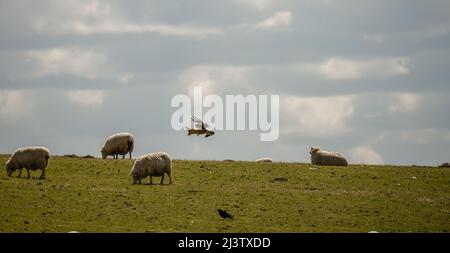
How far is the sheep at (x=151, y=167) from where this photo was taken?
172 ft

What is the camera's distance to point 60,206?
1753 inches

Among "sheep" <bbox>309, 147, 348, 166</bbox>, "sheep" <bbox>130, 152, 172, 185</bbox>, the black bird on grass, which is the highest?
"sheep" <bbox>309, 147, 348, 166</bbox>

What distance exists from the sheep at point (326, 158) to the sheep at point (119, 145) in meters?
12.2

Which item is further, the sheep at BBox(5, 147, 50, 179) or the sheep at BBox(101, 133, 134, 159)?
the sheep at BBox(101, 133, 134, 159)

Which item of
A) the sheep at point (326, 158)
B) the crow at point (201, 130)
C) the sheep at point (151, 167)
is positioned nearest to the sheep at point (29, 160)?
the sheep at point (151, 167)

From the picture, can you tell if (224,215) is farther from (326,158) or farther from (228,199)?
(326,158)

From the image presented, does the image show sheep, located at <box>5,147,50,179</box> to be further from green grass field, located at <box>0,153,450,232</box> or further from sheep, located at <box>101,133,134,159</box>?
sheep, located at <box>101,133,134,159</box>

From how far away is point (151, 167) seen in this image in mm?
52562

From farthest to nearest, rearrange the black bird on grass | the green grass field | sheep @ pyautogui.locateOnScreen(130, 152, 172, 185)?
sheep @ pyautogui.locateOnScreen(130, 152, 172, 185) < the black bird on grass < the green grass field

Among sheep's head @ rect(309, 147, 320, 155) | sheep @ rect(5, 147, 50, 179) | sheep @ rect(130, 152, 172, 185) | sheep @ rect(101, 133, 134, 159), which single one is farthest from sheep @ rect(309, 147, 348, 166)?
sheep @ rect(5, 147, 50, 179)

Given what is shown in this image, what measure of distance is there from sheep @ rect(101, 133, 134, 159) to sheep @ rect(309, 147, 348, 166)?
12240 mm

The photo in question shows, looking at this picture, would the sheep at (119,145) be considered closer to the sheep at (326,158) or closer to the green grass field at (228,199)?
the green grass field at (228,199)

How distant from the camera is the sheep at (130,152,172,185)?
5238cm
